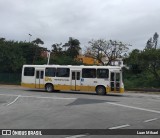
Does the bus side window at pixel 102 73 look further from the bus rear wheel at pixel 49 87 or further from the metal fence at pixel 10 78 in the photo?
the metal fence at pixel 10 78

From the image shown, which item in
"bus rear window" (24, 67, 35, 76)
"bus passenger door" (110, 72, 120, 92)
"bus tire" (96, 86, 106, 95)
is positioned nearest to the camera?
"bus passenger door" (110, 72, 120, 92)

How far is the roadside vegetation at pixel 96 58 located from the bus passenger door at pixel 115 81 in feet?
44.7

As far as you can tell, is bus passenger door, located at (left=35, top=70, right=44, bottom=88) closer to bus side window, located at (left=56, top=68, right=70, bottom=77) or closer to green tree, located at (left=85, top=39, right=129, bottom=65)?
bus side window, located at (left=56, top=68, right=70, bottom=77)

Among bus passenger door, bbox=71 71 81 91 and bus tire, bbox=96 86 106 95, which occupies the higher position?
bus passenger door, bbox=71 71 81 91

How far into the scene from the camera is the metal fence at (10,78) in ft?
188

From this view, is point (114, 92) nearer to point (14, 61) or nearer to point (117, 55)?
point (14, 61)

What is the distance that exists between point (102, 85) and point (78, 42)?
46.6 m

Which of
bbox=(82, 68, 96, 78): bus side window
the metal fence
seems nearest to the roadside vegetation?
the metal fence

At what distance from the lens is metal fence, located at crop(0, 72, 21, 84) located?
57.3 m

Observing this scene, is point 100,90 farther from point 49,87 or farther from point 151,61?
point 151,61

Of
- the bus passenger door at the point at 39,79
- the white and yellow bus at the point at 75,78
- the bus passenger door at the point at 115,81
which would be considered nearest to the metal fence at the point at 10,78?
the white and yellow bus at the point at 75,78

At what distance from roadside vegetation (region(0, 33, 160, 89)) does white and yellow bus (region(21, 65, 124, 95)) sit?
13.3m

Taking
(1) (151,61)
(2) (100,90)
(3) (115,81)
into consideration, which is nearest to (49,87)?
(2) (100,90)

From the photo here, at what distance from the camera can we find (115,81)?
34219mm
